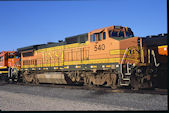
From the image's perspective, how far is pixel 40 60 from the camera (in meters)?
16.9

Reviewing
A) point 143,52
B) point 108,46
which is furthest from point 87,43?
point 143,52

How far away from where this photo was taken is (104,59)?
37.6ft

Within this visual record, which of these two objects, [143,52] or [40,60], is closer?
[143,52]

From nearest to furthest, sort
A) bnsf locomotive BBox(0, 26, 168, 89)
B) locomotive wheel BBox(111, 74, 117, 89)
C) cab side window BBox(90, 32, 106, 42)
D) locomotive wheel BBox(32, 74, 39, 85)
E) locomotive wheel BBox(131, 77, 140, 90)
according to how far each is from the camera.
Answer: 1. locomotive wheel BBox(131, 77, 140, 90)
2. bnsf locomotive BBox(0, 26, 168, 89)
3. locomotive wheel BBox(111, 74, 117, 89)
4. cab side window BBox(90, 32, 106, 42)
5. locomotive wheel BBox(32, 74, 39, 85)

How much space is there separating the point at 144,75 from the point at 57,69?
7067 mm

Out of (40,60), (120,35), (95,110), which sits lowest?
(95,110)

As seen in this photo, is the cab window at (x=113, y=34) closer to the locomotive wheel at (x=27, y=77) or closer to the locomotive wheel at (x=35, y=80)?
the locomotive wheel at (x=35, y=80)

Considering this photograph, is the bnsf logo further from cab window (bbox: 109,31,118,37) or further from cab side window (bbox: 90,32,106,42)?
cab window (bbox: 109,31,118,37)

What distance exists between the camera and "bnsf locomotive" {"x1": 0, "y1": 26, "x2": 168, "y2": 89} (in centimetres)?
1047

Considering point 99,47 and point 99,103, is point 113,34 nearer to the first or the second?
point 99,47

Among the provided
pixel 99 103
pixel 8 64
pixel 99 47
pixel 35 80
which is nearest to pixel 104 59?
pixel 99 47

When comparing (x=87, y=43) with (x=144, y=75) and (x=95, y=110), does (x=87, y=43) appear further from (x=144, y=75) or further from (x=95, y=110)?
(x=95, y=110)

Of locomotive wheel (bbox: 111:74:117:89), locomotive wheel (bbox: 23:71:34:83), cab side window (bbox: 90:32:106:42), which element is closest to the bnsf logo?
cab side window (bbox: 90:32:106:42)

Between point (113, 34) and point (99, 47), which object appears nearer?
point (113, 34)
